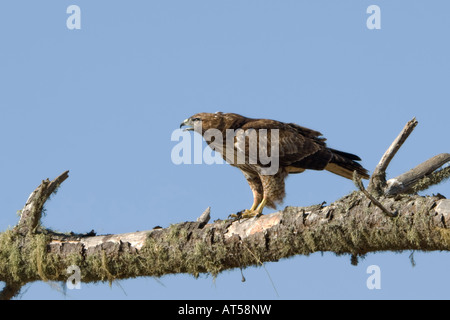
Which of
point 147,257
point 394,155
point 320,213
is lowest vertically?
point 147,257

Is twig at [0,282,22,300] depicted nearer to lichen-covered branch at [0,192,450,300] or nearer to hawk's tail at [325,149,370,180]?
lichen-covered branch at [0,192,450,300]

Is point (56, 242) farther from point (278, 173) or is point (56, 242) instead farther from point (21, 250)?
point (278, 173)

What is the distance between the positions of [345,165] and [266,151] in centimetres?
110

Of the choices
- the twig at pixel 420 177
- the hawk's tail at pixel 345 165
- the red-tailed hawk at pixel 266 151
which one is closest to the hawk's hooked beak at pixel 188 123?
the red-tailed hawk at pixel 266 151

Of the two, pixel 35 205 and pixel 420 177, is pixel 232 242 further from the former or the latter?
pixel 35 205

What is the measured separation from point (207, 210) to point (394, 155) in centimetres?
193

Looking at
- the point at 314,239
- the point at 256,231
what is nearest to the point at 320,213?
the point at 314,239

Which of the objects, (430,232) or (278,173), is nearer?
(430,232)

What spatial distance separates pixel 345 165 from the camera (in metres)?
9.47

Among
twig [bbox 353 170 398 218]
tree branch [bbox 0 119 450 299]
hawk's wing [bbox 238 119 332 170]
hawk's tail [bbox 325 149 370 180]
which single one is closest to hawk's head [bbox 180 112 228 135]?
hawk's wing [bbox 238 119 332 170]

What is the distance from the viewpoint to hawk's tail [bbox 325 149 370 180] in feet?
31.0

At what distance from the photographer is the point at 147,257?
711 cm

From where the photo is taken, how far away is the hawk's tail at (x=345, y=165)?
31.0 feet

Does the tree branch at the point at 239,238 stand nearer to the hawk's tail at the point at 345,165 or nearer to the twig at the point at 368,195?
the twig at the point at 368,195
